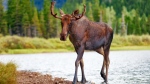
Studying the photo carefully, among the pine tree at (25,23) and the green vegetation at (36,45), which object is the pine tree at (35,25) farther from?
the green vegetation at (36,45)

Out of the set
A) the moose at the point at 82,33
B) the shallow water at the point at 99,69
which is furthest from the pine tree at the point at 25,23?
the moose at the point at 82,33

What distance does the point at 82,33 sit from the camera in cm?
1803

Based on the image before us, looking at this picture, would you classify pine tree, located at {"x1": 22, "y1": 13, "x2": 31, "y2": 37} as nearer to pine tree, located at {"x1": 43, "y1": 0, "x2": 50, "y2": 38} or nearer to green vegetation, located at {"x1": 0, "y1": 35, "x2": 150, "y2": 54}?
pine tree, located at {"x1": 43, "y1": 0, "x2": 50, "y2": 38}

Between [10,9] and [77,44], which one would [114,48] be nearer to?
[10,9]

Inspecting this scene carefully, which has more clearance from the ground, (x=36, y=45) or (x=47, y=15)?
(x=47, y=15)

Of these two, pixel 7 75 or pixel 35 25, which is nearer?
pixel 7 75

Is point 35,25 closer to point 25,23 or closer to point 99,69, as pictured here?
point 25,23

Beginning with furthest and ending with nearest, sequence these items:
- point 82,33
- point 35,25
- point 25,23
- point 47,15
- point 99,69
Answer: point 47,15
point 35,25
point 25,23
point 99,69
point 82,33

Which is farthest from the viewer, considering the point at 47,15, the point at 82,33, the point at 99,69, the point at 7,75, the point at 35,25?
the point at 47,15

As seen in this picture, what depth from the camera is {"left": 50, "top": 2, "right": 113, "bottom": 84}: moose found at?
17.4 meters

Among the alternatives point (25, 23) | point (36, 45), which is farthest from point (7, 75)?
point (25, 23)

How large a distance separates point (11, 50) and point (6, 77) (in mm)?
65718

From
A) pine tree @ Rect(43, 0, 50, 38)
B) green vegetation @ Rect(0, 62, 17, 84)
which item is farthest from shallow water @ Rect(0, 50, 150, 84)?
pine tree @ Rect(43, 0, 50, 38)

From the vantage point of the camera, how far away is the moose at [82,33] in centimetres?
1741
